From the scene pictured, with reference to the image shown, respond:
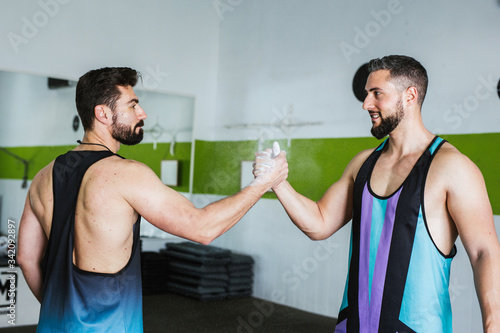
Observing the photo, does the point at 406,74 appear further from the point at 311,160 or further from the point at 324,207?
the point at 311,160

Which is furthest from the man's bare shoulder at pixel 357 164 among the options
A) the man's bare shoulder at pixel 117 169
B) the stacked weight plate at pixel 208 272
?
the stacked weight plate at pixel 208 272

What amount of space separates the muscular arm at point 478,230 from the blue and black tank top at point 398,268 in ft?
0.35

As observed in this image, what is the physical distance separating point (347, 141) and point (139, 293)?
3148mm

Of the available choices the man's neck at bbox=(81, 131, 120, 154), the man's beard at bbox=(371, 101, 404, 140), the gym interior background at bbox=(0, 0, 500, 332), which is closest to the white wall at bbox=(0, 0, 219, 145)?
the gym interior background at bbox=(0, 0, 500, 332)

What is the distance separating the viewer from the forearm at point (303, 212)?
225cm

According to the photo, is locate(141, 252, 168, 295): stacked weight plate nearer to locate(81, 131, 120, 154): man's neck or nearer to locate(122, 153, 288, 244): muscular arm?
locate(81, 131, 120, 154): man's neck

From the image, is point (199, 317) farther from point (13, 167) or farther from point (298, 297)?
point (13, 167)

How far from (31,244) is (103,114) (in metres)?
0.59

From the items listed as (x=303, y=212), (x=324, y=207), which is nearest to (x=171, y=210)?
(x=303, y=212)

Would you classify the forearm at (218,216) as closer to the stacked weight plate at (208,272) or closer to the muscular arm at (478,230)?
the muscular arm at (478,230)

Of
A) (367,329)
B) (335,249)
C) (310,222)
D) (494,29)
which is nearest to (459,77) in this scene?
(494,29)

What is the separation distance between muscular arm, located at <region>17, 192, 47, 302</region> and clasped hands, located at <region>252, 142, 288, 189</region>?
87cm

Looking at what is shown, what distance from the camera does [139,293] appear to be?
1968 millimetres

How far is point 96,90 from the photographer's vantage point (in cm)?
200
